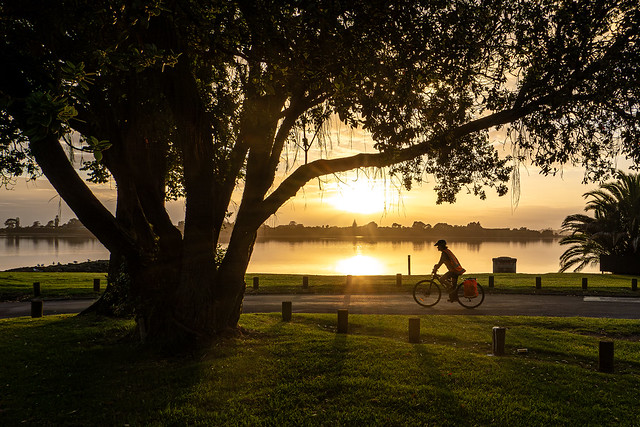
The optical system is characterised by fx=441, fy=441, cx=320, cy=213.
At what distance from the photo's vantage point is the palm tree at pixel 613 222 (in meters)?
31.1

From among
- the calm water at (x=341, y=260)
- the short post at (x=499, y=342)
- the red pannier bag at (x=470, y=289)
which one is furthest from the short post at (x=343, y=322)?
the calm water at (x=341, y=260)

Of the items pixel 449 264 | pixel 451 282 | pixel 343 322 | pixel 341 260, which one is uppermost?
pixel 449 264

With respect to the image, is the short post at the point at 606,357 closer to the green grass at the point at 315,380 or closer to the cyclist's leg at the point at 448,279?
the green grass at the point at 315,380

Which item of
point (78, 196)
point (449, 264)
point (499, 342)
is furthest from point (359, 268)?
point (78, 196)

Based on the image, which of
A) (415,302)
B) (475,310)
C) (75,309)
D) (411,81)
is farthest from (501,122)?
(75,309)

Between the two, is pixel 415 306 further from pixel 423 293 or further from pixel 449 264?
pixel 449 264

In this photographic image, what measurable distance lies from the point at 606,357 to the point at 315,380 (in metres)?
5.23

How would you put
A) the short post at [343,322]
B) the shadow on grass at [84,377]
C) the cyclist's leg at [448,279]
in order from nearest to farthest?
the shadow on grass at [84,377] → the short post at [343,322] → the cyclist's leg at [448,279]

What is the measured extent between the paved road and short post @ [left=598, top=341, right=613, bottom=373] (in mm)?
6079

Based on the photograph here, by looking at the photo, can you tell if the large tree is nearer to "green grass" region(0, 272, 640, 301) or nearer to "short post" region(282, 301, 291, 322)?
"short post" region(282, 301, 291, 322)

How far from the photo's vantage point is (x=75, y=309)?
14.9 meters

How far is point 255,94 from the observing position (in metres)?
9.76

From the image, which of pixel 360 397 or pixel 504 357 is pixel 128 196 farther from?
Result: pixel 504 357

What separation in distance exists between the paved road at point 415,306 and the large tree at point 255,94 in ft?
18.6
